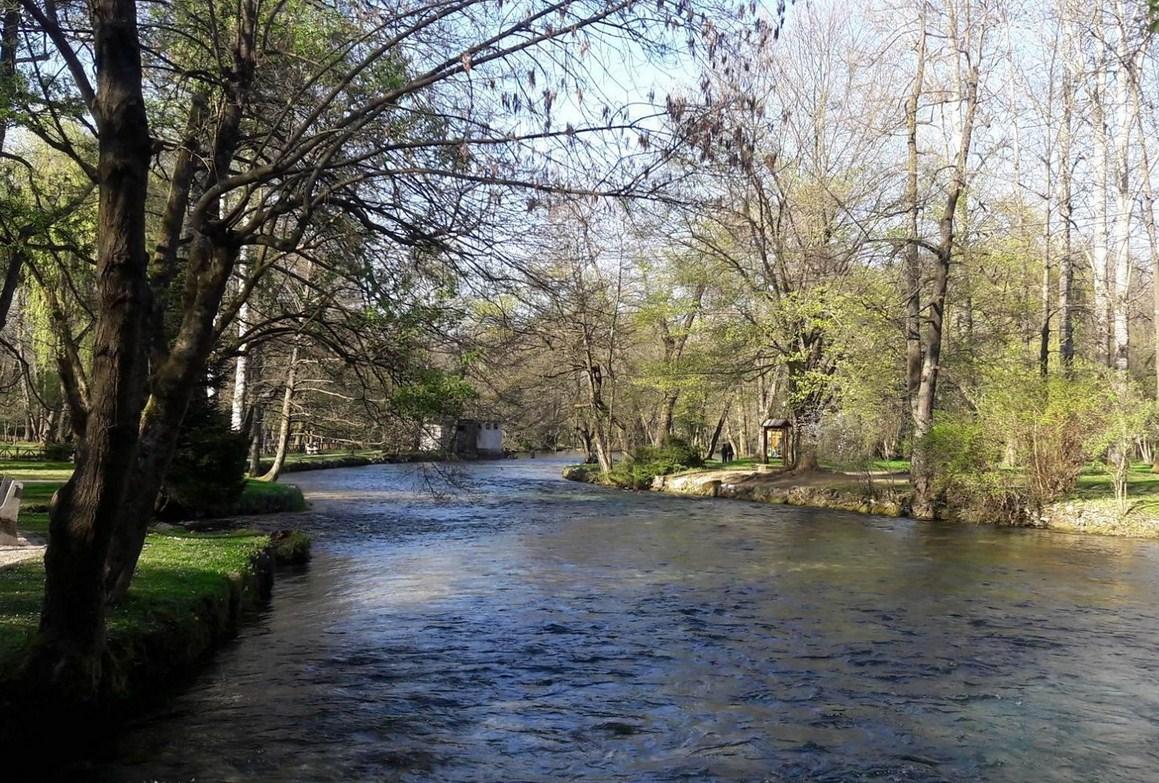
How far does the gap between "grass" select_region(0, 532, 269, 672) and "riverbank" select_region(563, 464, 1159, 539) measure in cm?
1818

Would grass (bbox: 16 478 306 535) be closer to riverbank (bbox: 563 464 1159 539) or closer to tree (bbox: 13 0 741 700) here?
tree (bbox: 13 0 741 700)

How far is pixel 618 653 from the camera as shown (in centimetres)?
963

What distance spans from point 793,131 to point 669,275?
436 inches

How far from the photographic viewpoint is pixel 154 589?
8.92m

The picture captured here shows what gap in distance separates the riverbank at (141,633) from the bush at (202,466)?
21.5 ft

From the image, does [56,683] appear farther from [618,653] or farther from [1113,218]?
[1113,218]

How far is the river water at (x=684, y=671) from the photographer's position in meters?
6.45

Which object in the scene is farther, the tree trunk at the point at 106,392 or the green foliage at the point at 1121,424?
the green foliage at the point at 1121,424

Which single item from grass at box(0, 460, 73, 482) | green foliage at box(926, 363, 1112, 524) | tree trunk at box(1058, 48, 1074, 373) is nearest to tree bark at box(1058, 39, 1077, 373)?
tree trunk at box(1058, 48, 1074, 373)

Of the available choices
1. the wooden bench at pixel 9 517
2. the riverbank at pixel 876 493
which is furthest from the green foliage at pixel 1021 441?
the wooden bench at pixel 9 517

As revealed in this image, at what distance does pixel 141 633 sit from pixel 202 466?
12.8m

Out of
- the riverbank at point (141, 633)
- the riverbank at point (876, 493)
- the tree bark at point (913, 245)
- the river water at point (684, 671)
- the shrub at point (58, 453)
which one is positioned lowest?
the river water at point (684, 671)

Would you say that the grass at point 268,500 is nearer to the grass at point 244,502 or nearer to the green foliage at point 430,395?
the grass at point 244,502

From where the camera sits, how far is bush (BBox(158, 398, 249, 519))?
61.6 ft
